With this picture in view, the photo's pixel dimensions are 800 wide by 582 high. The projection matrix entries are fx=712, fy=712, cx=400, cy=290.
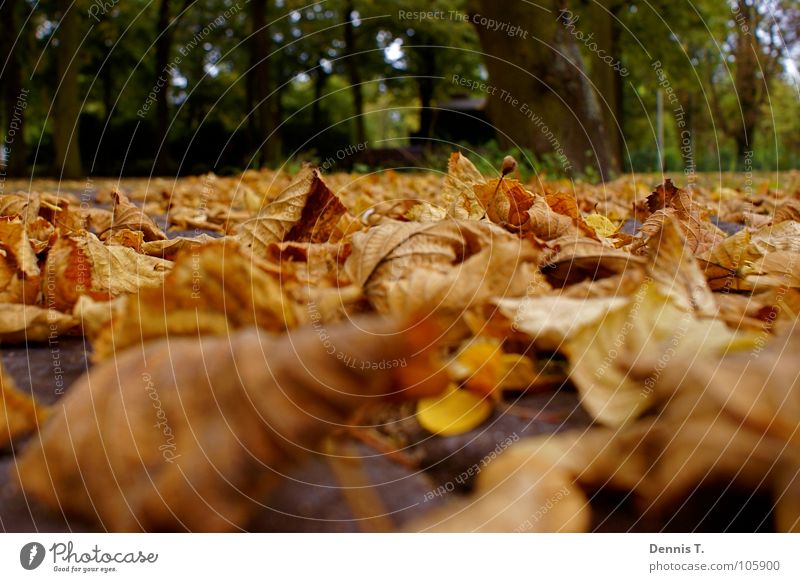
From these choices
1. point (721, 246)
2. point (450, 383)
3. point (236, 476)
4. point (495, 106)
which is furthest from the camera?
point (495, 106)

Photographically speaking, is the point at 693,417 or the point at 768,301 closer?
the point at 693,417

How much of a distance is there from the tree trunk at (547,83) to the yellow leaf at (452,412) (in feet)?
16.2

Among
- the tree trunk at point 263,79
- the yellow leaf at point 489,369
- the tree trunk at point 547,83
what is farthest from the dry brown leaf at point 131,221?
the tree trunk at point 263,79

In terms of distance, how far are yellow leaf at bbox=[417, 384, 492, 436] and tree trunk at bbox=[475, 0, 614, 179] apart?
195 inches

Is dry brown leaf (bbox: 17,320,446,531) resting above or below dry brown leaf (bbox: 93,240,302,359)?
below

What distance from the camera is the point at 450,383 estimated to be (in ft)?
2.05

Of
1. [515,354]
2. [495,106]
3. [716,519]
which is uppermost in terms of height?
[495,106]

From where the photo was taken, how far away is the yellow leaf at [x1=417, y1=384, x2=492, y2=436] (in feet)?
1.96

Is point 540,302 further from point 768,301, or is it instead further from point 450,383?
point 768,301

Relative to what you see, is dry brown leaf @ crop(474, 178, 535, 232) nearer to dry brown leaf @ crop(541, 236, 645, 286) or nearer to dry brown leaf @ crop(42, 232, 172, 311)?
dry brown leaf @ crop(541, 236, 645, 286)

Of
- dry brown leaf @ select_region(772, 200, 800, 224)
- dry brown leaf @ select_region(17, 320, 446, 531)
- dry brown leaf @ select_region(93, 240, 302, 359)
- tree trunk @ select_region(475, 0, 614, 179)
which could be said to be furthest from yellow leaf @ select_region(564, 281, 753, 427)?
tree trunk @ select_region(475, 0, 614, 179)

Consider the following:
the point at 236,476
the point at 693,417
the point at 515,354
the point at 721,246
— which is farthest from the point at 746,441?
the point at 721,246

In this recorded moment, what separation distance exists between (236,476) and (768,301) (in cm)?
67

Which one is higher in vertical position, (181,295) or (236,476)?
(181,295)
